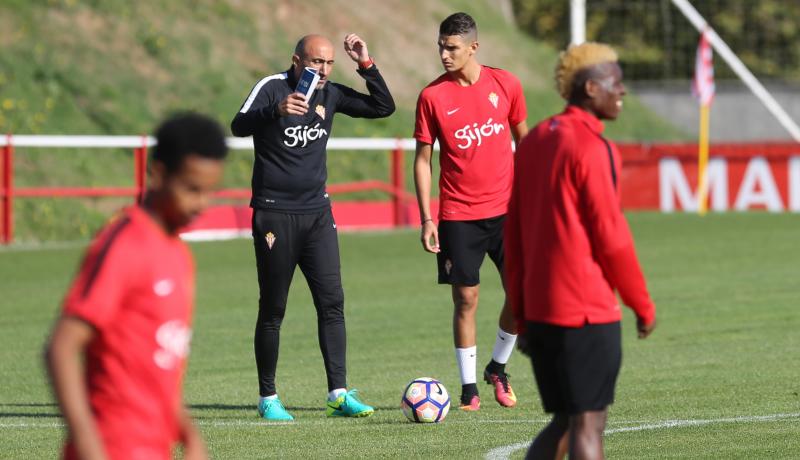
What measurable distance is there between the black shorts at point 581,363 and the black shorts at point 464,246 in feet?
13.0

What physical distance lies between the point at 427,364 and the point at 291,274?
9.24ft

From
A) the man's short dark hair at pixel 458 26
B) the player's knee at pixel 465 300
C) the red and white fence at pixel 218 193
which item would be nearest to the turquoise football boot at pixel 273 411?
the player's knee at pixel 465 300

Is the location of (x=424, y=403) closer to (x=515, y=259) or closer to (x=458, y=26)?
(x=458, y=26)

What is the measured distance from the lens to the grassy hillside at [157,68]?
28922 mm

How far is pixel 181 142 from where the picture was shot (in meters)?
4.40

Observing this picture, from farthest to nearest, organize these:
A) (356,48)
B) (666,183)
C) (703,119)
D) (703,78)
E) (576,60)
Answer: (703,78), (666,183), (703,119), (356,48), (576,60)

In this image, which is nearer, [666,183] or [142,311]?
[142,311]

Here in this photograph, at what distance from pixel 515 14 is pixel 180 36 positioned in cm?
2516

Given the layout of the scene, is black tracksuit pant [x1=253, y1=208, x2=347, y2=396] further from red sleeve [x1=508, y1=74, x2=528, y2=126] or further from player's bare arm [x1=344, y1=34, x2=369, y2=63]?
red sleeve [x1=508, y1=74, x2=528, y2=126]

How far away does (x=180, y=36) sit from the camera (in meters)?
35.3

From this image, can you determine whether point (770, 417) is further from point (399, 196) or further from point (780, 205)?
point (780, 205)

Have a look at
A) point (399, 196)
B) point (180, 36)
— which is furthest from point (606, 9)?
point (399, 196)

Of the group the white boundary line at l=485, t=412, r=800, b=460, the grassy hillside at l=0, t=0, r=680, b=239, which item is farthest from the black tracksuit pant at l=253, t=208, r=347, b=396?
the grassy hillside at l=0, t=0, r=680, b=239

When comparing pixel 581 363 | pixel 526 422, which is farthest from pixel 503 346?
pixel 581 363
